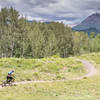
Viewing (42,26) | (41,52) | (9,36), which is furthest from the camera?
(42,26)

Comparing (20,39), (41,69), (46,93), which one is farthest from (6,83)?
(20,39)

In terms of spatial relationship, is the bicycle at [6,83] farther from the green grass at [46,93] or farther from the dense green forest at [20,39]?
the dense green forest at [20,39]

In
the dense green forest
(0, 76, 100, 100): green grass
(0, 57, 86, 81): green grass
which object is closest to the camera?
(0, 76, 100, 100): green grass

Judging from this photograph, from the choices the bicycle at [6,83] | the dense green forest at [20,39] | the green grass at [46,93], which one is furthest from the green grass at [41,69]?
the dense green forest at [20,39]

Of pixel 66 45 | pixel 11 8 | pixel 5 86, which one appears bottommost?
pixel 5 86

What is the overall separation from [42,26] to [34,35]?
14105mm

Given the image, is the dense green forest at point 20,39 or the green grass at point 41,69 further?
the dense green forest at point 20,39

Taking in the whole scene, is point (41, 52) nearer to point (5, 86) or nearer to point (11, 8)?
point (11, 8)

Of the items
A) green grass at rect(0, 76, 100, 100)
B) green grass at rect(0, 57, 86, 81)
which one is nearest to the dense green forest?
green grass at rect(0, 57, 86, 81)

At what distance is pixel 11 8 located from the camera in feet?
149

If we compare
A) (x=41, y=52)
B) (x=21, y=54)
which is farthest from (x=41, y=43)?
(x=21, y=54)

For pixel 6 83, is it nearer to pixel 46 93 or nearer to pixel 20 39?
pixel 46 93

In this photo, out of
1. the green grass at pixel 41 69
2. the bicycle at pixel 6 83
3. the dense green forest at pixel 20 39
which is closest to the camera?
the bicycle at pixel 6 83

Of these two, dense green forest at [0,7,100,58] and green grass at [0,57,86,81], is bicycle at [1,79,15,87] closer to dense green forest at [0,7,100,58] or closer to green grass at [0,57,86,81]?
green grass at [0,57,86,81]
